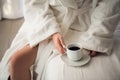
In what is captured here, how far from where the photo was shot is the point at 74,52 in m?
0.95

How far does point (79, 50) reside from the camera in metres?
0.96

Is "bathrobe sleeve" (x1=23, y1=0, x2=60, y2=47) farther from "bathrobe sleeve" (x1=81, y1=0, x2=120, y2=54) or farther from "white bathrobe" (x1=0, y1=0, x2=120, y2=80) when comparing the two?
"bathrobe sleeve" (x1=81, y1=0, x2=120, y2=54)

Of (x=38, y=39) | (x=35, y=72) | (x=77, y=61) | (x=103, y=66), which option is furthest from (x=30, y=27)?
(x=103, y=66)

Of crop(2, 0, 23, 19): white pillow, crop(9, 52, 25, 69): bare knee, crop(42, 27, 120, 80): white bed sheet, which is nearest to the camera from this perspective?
crop(42, 27, 120, 80): white bed sheet

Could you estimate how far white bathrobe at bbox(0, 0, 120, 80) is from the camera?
0.96m

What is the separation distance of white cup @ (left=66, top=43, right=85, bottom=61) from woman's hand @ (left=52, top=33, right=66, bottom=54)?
0.05 meters

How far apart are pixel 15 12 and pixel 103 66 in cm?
154

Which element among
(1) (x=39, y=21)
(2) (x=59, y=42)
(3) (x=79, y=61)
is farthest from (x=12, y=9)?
(3) (x=79, y=61)

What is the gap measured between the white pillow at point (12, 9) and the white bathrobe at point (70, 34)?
1084 mm

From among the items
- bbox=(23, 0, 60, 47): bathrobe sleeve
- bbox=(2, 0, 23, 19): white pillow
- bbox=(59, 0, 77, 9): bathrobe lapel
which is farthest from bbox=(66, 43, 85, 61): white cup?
bbox=(2, 0, 23, 19): white pillow

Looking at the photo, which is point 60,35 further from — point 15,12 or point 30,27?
point 15,12

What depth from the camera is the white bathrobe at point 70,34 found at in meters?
0.96

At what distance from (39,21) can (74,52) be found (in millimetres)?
298

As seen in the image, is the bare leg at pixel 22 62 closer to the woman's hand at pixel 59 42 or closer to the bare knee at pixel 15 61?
the bare knee at pixel 15 61
